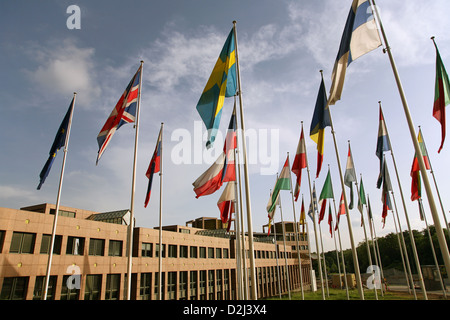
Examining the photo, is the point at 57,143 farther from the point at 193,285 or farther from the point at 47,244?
the point at 193,285

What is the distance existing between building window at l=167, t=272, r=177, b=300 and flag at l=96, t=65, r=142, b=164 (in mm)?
26679

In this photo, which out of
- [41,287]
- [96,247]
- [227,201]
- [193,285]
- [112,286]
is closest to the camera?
[227,201]

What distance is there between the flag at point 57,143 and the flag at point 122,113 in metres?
4.19

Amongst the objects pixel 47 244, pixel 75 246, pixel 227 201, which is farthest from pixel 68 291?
pixel 227 201

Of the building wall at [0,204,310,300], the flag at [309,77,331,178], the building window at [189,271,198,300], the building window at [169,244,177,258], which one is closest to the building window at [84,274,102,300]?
the building wall at [0,204,310,300]

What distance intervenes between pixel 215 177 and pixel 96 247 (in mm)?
19471

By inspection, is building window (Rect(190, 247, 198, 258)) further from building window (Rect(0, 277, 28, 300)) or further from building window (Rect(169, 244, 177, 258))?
building window (Rect(0, 277, 28, 300))

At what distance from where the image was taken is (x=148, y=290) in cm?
3331

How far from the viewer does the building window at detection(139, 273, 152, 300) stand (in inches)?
1275

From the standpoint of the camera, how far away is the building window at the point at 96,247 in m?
27.8

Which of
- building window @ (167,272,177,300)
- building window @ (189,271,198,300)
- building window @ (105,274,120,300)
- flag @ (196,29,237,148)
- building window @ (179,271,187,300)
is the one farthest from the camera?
building window @ (189,271,198,300)

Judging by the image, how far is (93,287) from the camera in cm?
2719
